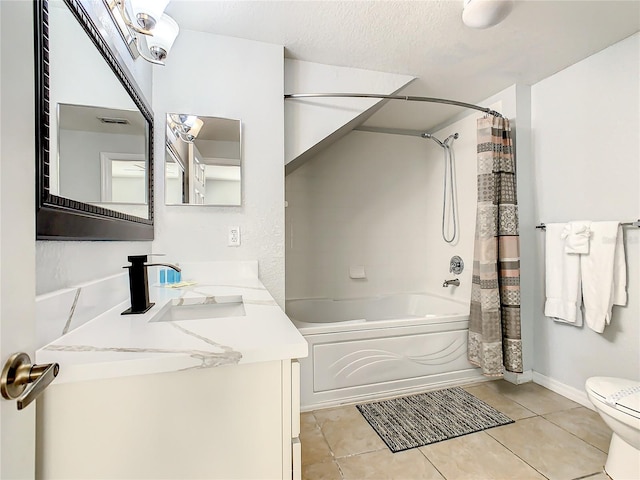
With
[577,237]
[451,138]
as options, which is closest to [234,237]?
[577,237]

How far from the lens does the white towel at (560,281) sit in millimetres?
2029

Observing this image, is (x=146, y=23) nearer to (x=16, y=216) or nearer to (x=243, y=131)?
(x=243, y=131)

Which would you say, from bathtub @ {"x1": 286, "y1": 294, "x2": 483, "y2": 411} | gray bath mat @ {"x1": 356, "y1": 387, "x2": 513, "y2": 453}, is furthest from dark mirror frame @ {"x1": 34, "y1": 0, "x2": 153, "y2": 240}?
gray bath mat @ {"x1": 356, "y1": 387, "x2": 513, "y2": 453}

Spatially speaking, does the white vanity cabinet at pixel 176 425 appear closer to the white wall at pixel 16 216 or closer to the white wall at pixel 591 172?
the white wall at pixel 16 216

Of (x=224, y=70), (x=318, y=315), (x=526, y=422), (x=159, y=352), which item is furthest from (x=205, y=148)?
(x=526, y=422)

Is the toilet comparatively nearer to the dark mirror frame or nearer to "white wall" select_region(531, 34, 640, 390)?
"white wall" select_region(531, 34, 640, 390)

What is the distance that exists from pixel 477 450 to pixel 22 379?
1.93 m

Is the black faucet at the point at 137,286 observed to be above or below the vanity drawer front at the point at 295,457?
above

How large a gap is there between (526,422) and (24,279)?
242cm

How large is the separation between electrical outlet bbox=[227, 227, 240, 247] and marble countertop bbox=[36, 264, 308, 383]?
2.82ft

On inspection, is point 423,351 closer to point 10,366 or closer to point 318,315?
point 318,315

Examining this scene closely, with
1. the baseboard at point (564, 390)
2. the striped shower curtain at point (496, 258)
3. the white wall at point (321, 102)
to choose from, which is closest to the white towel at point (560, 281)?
the striped shower curtain at point (496, 258)

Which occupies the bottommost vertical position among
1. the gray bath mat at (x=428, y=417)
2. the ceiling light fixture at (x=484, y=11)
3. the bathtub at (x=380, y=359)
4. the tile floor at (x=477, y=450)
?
the tile floor at (x=477, y=450)

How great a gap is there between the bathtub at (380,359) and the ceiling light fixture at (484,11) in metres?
1.79
